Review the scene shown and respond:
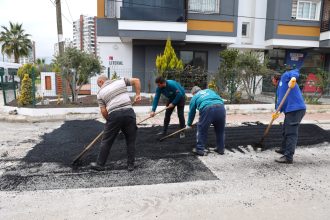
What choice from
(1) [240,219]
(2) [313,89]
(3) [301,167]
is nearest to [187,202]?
(1) [240,219]

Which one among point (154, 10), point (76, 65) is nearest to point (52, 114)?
point (76, 65)

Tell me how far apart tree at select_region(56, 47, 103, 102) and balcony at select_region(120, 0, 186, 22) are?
Answer: 322cm

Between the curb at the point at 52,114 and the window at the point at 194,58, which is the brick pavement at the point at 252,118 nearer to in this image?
the curb at the point at 52,114

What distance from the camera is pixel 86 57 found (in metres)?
10.1

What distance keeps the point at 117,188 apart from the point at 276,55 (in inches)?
608

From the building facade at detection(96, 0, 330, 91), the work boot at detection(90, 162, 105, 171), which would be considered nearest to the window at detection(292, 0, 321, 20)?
the building facade at detection(96, 0, 330, 91)

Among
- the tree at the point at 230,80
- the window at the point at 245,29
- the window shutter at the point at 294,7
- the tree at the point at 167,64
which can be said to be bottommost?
the tree at the point at 230,80

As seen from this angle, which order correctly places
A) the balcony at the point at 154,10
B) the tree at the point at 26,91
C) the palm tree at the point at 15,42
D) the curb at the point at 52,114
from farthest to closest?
1. the palm tree at the point at 15,42
2. the balcony at the point at 154,10
3. the tree at the point at 26,91
4. the curb at the point at 52,114

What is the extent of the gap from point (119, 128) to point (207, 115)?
1.60m

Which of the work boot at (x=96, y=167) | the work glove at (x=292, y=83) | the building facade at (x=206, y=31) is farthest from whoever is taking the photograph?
the building facade at (x=206, y=31)

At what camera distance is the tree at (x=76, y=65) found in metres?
9.94

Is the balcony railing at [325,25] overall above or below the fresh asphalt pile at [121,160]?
above

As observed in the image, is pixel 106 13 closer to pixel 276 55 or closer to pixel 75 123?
pixel 75 123

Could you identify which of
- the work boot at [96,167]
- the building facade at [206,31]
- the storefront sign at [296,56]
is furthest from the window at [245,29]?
the work boot at [96,167]
